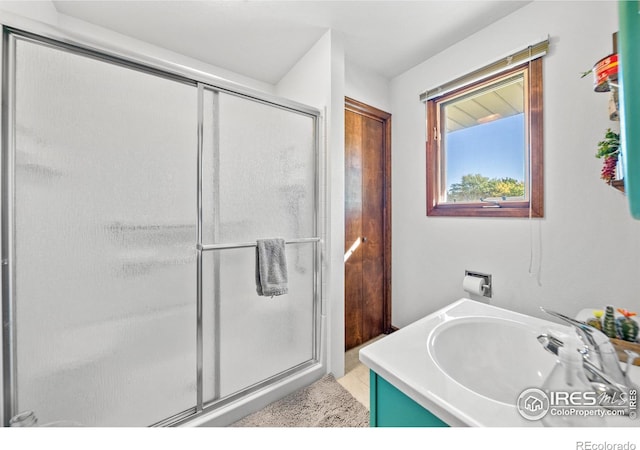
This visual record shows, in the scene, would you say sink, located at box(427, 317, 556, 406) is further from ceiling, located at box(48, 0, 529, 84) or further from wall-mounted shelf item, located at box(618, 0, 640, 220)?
ceiling, located at box(48, 0, 529, 84)

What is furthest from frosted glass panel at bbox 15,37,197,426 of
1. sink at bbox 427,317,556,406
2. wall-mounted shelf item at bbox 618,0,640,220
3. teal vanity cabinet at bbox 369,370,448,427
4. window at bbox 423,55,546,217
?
window at bbox 423,55,546,217

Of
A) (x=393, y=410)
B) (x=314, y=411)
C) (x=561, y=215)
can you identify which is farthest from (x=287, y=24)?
(x=314, y=411)

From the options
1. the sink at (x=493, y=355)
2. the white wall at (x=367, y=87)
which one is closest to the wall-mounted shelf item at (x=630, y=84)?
the sink at (x=493, y=355)

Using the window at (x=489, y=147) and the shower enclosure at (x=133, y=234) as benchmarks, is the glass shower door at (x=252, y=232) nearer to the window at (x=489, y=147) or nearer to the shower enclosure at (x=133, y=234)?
the shower enclosure at (x=133, y=234)

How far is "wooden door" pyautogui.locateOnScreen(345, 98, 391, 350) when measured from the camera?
207 cm

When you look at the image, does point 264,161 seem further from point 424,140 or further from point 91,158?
point 424,140

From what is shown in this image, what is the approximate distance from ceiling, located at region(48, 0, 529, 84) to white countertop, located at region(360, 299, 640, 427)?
5.84ft

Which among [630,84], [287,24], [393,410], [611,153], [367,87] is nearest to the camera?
[630,84]

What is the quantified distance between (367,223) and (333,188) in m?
0.66

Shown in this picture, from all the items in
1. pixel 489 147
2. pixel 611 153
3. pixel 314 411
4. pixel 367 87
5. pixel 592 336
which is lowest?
pixel 314 411

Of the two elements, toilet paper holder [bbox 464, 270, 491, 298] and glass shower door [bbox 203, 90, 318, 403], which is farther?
toilet paper holder [bbox 464, 270, 491, 298]

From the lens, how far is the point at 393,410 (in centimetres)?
73

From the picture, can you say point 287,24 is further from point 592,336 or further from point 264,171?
point 592,336

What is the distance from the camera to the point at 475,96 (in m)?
1.76
